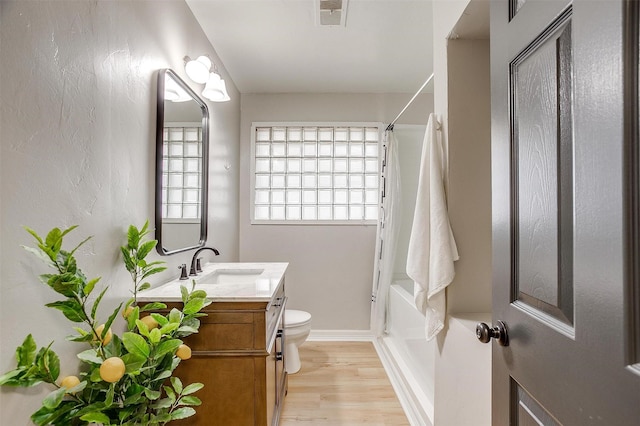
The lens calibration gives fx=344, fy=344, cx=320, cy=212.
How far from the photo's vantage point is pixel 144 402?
3.20 ft

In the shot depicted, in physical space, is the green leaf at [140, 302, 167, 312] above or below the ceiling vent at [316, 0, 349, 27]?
below

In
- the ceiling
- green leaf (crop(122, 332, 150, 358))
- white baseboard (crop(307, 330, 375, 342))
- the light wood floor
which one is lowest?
the light wood floor

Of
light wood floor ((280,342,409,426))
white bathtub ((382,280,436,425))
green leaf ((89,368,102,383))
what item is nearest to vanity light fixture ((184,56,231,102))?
green leaf ((89,368,102,383))

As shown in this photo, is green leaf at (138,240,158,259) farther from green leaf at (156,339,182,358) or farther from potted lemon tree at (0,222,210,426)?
green leaf at (156,339,182,358)

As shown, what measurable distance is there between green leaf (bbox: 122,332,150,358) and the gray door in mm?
945

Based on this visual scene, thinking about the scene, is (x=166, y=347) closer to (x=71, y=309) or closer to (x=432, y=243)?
(x=71, y=309)

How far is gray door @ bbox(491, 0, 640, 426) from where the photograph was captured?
518 millimetres

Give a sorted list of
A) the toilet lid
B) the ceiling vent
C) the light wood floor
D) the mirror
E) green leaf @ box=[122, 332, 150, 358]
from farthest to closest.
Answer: the toilet lid
the light wood floor
the ceiling vent
the mirror
green leaf @ box=[122, 332, 150, 358]

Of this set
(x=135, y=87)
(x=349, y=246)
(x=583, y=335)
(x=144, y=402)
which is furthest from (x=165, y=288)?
(x=349, y=246)

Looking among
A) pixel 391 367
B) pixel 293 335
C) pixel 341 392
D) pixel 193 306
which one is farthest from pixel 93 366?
pixel 391 367

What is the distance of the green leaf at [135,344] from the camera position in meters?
0.90

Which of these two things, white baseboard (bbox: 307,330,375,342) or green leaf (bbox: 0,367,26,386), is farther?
white baseboard (bbox: 307,330,375,342)

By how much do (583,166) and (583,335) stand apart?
30cm

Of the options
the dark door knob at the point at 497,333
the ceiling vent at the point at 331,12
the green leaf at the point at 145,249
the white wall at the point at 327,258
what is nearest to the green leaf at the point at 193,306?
the green leaf at the point at 145,249
